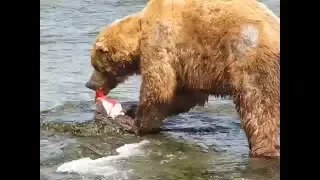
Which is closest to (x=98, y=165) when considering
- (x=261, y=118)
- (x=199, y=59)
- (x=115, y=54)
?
(x=115, y=54)

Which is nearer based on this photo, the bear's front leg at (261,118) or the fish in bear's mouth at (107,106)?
the bear's front leg at (261,118)

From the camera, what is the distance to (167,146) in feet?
Result: 11.2

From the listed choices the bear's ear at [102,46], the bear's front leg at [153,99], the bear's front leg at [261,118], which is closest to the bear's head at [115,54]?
the bear's ear at [102,46]

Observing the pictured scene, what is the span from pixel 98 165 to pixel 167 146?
372 mm

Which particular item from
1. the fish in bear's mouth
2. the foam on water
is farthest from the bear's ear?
the foam on water

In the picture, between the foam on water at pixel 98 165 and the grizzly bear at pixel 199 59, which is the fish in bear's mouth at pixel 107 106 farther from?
the foam on water at pixel 98 165

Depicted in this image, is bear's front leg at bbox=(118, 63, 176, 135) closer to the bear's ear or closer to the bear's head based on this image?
→ the bear's head

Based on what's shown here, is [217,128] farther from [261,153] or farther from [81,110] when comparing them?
[81,110]

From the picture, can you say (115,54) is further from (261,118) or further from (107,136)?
(261,118)

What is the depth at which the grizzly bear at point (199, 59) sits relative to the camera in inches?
130

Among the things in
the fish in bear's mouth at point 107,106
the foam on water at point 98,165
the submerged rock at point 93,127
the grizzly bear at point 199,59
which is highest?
the grizzly bear at point 199,59
